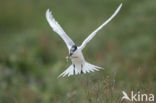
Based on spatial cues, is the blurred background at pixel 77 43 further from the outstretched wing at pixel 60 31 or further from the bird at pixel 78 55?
A: the outstretched wing at pixel 60 31

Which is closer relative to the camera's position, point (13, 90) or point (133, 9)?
point (13, 90)

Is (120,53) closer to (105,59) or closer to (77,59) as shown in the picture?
(105,59)

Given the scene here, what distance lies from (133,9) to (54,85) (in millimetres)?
4411

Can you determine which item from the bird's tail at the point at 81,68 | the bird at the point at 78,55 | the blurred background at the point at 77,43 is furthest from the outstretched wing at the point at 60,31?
the blurred background at the point at 77,43

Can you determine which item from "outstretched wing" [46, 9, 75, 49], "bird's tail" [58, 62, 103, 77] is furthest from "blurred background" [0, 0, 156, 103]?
"outstretched wing" [46, 9, 75, 49]

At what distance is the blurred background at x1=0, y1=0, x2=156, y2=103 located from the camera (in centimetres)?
624

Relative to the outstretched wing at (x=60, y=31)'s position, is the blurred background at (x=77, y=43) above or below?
above

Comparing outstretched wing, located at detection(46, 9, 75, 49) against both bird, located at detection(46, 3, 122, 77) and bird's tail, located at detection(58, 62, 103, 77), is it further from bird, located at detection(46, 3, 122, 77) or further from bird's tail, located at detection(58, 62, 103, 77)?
bird's tail, located at detection(58, 62, 103, 77)

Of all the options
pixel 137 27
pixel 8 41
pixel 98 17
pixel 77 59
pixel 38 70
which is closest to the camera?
pixel 77 59

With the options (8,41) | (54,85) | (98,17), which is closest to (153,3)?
(98,17)

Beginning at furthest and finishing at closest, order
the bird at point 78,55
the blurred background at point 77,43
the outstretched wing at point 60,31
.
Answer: the blurred background at point 77,43
the outstretched wing at point 60,31
the bird at point 78,55

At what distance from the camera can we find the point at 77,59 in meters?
4.73

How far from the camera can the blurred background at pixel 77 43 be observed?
6241 mm

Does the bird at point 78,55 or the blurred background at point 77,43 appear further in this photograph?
the blurred background at point 77,43
